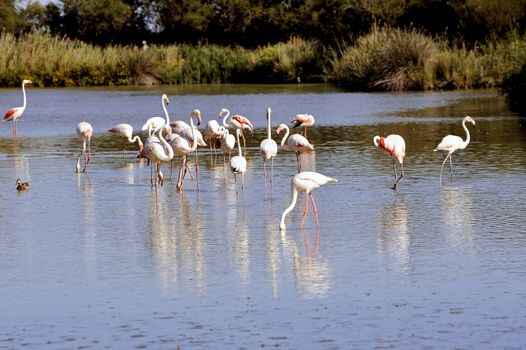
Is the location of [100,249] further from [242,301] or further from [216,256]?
[242,301]

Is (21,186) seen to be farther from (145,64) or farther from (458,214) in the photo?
(145,64)

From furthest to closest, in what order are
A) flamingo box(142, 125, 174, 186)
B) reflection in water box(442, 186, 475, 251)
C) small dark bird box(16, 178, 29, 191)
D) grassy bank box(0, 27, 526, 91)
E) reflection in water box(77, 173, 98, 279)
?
grassy bank box(0, 27, 526, 91), small dark bird box(16, 178, 29, 191), flamingo box(142, 125, 174, 186), reflection in water box(442, 186, 475, 251), reflection in water box(77, 173, 98, 279)

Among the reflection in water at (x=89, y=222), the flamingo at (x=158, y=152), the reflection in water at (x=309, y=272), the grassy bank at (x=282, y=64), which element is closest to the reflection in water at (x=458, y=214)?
the reflection in water at (x=309, y=272)

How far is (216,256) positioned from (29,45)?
3594 cm

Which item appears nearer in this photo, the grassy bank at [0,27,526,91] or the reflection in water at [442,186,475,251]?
the reflection in water at [442,186,475,251]

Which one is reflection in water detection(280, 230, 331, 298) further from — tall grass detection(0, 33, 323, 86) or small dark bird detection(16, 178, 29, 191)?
tall grass detection(0, 33, 323, 86)

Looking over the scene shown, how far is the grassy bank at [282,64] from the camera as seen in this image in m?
35.4

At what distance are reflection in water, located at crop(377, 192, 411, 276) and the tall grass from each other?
105 ft

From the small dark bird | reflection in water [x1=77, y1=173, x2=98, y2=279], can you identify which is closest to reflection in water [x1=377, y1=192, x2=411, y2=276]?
reflection in water [x1=77, y1=173, x2=98, y2=279]

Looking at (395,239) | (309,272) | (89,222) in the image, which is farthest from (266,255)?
(89,222)

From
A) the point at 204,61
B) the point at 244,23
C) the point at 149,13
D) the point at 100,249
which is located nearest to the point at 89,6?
the point at 149,13

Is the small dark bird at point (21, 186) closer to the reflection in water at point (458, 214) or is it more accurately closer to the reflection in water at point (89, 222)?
the reflection in water at point (89, 222)

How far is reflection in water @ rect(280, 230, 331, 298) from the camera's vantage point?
7.68 metres

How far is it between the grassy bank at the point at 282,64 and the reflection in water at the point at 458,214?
2171 centimetres
